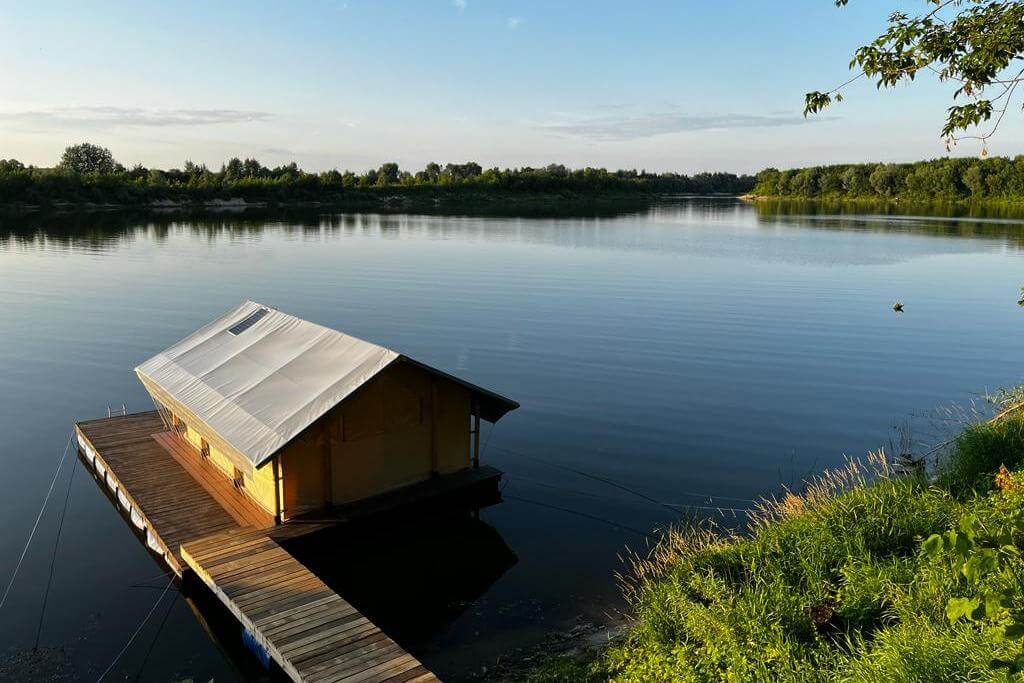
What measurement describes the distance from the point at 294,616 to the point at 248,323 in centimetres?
1107

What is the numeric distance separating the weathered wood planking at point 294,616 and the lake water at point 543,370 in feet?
3.78

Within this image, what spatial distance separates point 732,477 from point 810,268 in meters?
41.3

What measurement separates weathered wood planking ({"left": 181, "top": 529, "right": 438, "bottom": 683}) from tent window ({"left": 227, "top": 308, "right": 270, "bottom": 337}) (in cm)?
738

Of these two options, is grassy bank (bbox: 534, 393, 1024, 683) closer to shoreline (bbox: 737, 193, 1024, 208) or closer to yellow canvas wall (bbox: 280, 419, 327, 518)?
yellow canvas wall (bbox: 280, 419, 327, 518)

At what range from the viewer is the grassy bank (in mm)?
8172

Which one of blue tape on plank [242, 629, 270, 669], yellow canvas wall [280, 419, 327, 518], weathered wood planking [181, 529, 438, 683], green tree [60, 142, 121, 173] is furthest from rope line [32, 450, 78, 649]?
green tree [60, 142, 121, 173]

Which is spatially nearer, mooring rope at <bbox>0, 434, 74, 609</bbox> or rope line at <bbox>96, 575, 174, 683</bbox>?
rope line at <bbox>96, 575, 174, 683</bbox>

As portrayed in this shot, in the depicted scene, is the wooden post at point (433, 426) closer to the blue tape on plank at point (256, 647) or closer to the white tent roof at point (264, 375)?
the white tent roof at point (264, 375)

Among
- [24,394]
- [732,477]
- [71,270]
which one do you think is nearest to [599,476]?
[732,477]

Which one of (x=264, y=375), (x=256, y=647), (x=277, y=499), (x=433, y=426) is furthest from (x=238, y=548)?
(x=433, y=426)

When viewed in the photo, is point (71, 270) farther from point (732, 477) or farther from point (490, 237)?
point (732, 477)

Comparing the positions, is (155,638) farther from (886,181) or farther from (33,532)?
(886,181)

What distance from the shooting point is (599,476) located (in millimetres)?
19422

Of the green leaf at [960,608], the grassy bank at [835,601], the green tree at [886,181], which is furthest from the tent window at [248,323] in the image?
the green tree at [886,181]
